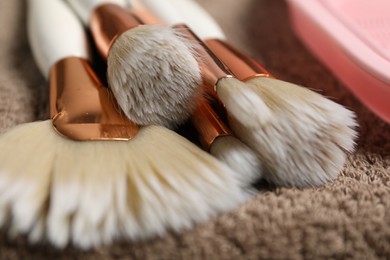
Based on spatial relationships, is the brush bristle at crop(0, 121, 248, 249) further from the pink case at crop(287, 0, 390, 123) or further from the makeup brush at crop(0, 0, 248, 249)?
the pink case at crop(287, 0, 390, 123)

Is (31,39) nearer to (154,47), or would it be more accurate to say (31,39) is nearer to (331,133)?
(154,47)

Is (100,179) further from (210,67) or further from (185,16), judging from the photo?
(185,16)

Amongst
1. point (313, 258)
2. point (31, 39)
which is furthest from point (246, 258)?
point (31, 39)

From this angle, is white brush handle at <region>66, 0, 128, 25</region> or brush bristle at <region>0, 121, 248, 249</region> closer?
brush bristle at <region>0, 121, 248, 249</region>

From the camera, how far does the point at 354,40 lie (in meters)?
0.51

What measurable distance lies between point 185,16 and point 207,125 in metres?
0.20

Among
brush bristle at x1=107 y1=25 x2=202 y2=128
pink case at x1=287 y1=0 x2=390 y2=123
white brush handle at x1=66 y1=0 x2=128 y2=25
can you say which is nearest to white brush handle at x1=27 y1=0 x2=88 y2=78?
white brush handle at x1=66 y1=0 x2=128 y2=25

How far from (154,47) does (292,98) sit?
12 cm

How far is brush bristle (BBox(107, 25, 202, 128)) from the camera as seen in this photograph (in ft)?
1.30

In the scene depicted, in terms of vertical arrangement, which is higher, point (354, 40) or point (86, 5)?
point (354, 40)

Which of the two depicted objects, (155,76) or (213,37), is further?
(213,37)

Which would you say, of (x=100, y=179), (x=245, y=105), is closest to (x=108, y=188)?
(x=100, y=179)

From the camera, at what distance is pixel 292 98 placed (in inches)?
15.6

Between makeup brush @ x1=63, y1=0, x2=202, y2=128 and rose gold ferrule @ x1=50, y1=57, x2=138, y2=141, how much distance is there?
1 centimetres
